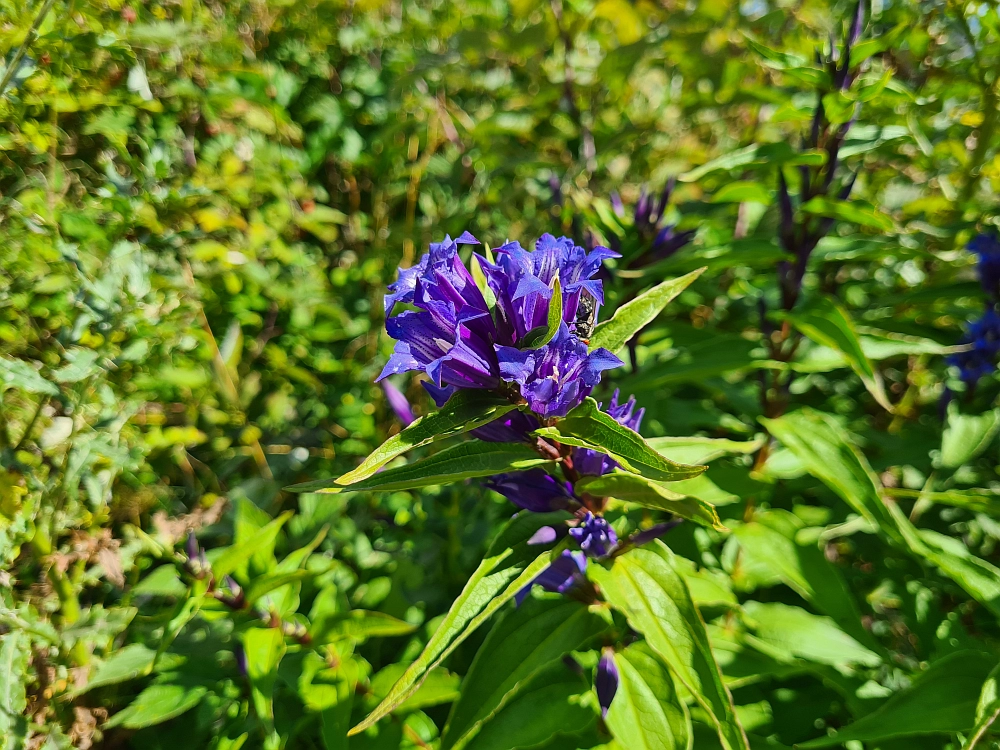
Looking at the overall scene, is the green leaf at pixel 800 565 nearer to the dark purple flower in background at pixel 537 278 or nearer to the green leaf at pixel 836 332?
the green leaf at pixel 836 332

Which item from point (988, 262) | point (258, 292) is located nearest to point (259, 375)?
point (258, 292)

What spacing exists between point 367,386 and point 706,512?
2.04 m

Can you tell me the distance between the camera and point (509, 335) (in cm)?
109

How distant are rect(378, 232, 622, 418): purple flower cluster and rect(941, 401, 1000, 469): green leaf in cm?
155

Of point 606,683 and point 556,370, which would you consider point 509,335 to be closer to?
point 556,370

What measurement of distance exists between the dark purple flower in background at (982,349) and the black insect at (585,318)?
59.6 inches

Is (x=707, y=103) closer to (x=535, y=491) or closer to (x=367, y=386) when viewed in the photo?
(x=367, y=386)

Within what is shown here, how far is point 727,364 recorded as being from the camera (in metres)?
1.62

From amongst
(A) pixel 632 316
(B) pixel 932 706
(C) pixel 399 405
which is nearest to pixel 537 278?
(A) pixel 632 316

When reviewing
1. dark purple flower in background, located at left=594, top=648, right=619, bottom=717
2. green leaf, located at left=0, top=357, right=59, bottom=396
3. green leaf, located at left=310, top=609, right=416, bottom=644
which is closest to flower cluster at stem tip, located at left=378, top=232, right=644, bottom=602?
dark purple flower in background, located at left=594, top=648, right=619, bottom=717

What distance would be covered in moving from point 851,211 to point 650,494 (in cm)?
99

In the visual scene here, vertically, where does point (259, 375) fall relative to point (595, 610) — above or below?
above

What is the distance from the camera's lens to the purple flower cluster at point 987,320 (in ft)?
6.32

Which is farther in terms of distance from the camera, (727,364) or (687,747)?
(727,364)
